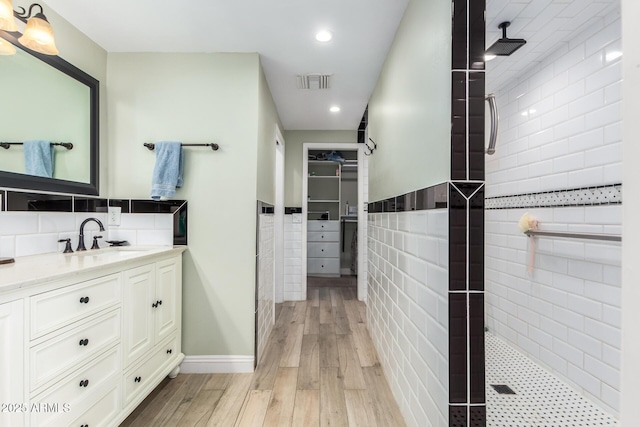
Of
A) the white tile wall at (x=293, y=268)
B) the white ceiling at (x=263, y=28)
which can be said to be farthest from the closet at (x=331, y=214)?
the white ceiling at (x=263, y=28)

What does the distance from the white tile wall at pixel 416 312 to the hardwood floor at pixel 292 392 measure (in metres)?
0.16

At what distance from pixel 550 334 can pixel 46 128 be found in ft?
10.9

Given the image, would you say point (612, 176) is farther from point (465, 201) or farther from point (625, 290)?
point (625, 290)

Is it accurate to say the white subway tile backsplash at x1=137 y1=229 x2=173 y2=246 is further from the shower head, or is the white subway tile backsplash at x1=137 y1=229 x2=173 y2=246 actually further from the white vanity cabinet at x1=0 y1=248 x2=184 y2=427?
the shower head

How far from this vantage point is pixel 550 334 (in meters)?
2.02

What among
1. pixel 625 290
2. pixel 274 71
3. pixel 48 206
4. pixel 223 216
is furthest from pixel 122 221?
pixel 625 290

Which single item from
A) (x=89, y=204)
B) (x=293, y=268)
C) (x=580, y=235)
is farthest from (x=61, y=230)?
(x=580, y=235)

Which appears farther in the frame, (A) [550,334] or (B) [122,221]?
(B) [122,221]

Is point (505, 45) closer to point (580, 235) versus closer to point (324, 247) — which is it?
point (580, 235)

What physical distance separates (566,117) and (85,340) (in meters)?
2.85

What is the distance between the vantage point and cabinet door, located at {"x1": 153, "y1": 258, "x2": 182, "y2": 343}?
1.86 m

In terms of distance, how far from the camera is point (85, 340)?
4.22ft

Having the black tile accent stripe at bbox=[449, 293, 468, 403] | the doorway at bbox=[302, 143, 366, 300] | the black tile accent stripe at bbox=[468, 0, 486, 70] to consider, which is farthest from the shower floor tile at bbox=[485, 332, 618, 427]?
the doorway at bbox=[302, 143, 366, 300]

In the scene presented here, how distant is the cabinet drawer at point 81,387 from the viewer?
110 cm
